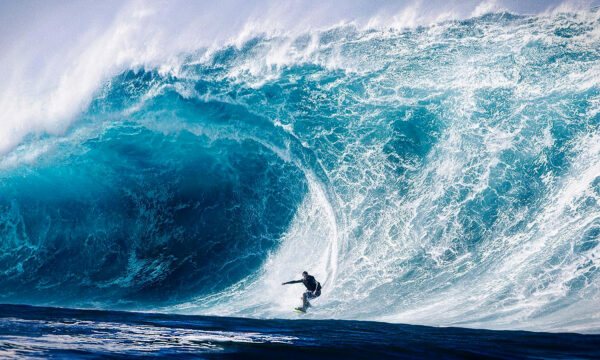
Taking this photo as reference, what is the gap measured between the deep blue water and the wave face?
1788 mm

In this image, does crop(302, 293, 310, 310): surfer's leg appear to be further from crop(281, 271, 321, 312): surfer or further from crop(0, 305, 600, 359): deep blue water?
crop(0, 305, 600, 359): deep blue water

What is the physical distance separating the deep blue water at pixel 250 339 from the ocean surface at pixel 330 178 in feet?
3.43

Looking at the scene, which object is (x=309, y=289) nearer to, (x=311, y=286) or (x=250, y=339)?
(x=311, y=286)

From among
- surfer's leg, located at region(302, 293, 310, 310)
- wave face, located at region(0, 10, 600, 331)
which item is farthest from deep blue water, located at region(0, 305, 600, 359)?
wave face, located at region(0, 10, 600, 331)

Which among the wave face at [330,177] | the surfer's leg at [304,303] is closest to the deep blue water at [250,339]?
the surfer's leg at [304,303]

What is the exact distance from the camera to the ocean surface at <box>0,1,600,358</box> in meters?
9.83

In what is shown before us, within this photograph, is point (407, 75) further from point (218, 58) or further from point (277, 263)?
point (277, 263)

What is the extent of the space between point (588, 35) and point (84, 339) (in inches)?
546

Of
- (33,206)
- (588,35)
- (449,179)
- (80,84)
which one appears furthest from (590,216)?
(33,206)

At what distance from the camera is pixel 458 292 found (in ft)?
31.4

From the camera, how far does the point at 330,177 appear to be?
37.5 feet

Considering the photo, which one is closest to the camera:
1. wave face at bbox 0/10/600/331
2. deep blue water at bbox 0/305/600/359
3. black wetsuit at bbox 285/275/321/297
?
deep blue water at bbox 0/305/600/359

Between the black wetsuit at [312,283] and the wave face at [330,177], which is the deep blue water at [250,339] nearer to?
the black wetsuit at [312,283]

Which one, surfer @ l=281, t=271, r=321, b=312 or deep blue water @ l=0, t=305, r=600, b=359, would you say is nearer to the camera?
deep blue water @ l=0, t=305, r=600, b=359
